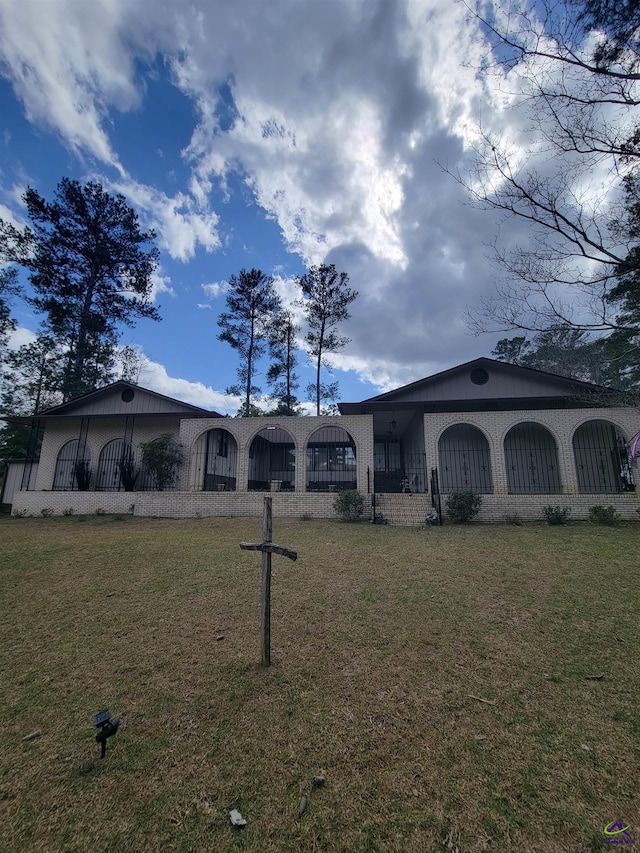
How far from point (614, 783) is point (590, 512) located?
10.8 meters

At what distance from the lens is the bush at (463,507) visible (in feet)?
35.3

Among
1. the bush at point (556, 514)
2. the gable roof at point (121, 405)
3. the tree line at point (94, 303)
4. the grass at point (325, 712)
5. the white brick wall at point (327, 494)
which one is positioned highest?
the tree line at point (94, 303)

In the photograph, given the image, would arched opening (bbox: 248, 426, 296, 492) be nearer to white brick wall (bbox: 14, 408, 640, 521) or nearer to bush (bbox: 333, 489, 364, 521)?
white brick wall (bbox: 14, 408, 640, 521)

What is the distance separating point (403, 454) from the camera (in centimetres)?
1983

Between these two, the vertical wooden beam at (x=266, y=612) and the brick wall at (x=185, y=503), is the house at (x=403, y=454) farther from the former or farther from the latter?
the vertical wooden beam at (x=266, y=612)

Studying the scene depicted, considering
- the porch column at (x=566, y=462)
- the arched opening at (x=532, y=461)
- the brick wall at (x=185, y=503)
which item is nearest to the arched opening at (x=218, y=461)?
the brick wall at (x=185, y=503)

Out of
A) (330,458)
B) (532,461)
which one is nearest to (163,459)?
(330,458)

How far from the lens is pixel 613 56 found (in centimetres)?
640

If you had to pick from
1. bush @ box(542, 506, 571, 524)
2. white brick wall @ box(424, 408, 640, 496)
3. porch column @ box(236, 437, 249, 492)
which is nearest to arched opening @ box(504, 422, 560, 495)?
white brick wall @ box(424, 408, 640, 496)

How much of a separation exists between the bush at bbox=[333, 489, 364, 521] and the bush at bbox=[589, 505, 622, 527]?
263 inches

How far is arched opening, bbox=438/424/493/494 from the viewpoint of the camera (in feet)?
49.0

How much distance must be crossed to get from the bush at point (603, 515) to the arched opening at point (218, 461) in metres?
11.9

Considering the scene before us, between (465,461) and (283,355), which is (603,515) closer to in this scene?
(465,461)

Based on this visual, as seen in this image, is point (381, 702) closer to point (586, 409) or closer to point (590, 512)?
point (590, 512)
